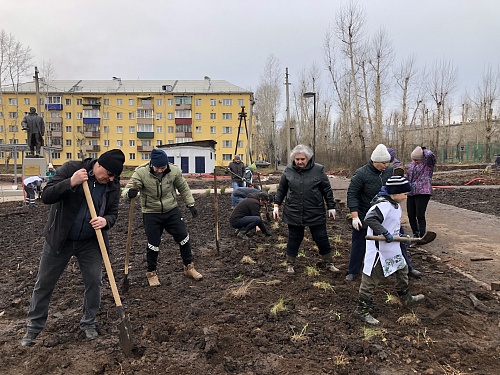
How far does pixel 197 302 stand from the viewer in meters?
3.93

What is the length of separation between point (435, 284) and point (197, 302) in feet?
8.51

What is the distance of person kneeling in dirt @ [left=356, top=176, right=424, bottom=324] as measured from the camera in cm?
341

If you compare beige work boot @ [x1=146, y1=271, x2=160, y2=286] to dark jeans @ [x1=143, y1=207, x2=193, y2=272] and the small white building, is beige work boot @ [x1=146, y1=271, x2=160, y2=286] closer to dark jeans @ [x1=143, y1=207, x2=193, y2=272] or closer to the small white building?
dark jeans @ [x1=143, y1=207, x2=193, y2=272]

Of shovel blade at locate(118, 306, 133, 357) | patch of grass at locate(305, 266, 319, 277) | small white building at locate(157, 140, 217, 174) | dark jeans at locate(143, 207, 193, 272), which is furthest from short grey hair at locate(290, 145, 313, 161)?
small white building at locate(157, 140, 217, 174)

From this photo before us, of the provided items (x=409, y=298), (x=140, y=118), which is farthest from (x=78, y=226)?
(x=140, y=118)

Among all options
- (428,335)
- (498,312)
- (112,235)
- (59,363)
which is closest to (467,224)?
(498,312)

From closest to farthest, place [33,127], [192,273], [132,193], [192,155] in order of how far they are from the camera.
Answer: [132,193] < [192,273] < [33,127] < [192,155]

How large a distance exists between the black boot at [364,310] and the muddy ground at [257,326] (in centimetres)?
8

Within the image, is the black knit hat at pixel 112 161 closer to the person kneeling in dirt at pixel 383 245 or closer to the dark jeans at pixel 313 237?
the person kneeling in dirt at pixel 383 245

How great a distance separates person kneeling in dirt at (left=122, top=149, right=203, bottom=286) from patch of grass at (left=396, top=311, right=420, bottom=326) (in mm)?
2286

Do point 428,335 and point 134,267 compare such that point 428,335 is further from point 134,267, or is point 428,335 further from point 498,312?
point 134,267

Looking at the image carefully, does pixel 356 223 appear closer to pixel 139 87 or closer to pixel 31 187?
pixel 31 187

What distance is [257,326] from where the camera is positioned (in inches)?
130

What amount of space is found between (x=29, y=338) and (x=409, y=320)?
123 inches
